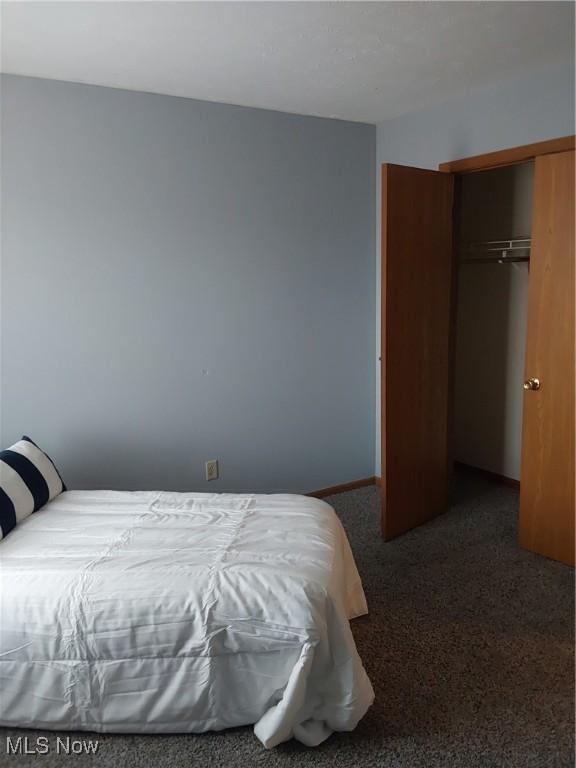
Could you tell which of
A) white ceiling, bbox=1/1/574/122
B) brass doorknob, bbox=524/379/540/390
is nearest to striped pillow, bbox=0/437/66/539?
white ceiling, bbox=1/1/574/122

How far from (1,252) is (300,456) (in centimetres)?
203

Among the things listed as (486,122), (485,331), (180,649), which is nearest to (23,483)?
(180,649)

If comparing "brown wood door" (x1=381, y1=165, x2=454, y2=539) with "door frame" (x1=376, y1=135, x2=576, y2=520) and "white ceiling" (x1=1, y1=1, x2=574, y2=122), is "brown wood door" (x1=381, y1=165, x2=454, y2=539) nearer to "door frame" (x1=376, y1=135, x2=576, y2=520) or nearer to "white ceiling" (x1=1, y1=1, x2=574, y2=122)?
"door frame" (x1=376, y1=135, x2=576, y2=520)

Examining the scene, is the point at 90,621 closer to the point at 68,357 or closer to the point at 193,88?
the point at 68,357

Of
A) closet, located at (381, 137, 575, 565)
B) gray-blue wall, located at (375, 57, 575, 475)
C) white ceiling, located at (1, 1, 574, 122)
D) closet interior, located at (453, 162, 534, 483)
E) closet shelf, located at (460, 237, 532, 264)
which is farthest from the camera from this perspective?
closet interior, located at (453, 162, 534, 483)

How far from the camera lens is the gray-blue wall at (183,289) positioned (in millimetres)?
2961

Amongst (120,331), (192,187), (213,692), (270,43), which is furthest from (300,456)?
(270,43)

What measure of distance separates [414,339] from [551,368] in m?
0.72

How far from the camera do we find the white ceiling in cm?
220

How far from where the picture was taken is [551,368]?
9.80ft

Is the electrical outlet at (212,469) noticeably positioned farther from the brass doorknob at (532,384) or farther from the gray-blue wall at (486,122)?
the brass doorknob at (532,384)

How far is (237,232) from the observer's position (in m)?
3.45

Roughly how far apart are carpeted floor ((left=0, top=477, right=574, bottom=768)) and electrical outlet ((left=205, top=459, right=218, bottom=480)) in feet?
2.90

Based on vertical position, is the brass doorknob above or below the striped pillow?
above
